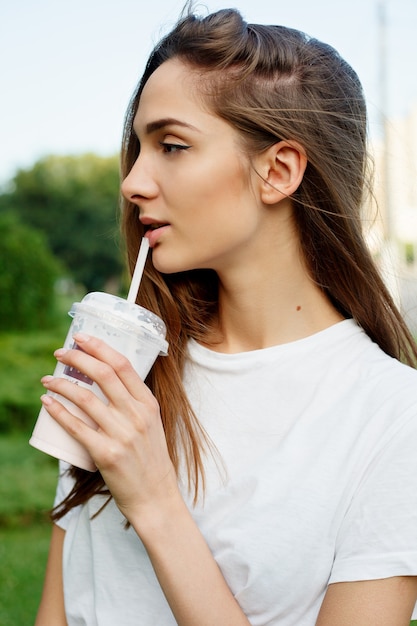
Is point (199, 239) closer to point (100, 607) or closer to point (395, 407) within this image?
point (395, 407)

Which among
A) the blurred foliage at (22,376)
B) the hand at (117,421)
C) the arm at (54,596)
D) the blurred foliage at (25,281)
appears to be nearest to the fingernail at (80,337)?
the hand at (117,421)

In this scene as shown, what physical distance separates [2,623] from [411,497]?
3.31m

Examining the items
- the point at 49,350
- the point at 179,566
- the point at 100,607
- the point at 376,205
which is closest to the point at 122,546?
the point at 100,607

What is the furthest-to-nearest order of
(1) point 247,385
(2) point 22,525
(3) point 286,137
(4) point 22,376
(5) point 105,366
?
(4) point 22,376 → (2) point 22,525 → (1) point 247,385 → (3) point 286,137 → (5) point 105,366

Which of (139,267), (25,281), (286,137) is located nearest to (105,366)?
A: (139,267)

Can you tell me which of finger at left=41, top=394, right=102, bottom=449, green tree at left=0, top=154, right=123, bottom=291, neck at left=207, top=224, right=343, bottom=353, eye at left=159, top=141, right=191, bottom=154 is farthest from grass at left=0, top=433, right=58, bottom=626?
green tree at left=0, top=154, right=123, bottom=291

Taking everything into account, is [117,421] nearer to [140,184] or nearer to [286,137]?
[140,184]

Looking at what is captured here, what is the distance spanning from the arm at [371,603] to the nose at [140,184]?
0.98 metres

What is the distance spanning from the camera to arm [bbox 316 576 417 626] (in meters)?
1.65

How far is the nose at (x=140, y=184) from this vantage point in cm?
189

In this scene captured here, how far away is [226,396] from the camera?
204 centimetres

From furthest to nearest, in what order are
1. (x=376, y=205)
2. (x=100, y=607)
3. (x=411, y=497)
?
(x=376, y=205)
(x=100, y=607)
(x=411, y=497)

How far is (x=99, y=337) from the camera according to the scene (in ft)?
5.63

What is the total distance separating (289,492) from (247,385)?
0.32 m
